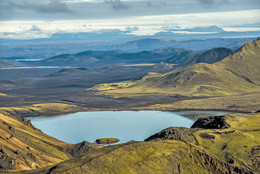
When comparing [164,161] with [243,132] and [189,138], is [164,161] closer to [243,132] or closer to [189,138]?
[189,138]

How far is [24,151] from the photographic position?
169750 millimetres

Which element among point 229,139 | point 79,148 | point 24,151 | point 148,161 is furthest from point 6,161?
point 229,139

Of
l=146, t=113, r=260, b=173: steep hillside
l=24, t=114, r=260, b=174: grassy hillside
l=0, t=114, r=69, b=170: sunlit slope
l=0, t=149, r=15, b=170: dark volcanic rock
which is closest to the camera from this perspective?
l=24, t=114, r=260, b=174: grassy hillside

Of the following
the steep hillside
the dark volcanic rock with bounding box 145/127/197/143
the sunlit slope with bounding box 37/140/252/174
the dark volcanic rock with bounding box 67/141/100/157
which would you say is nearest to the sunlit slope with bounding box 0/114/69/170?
the dark volcanic rock with bounding box 67/141/100/157

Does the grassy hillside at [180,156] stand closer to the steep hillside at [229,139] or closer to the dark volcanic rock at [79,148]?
the steep hillside at [229,139]

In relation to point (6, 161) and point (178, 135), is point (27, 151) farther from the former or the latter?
point (178, 135)

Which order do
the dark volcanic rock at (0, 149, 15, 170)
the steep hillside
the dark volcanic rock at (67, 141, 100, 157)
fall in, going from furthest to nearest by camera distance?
the dark volcanic rock at (67, 141, 100, 157) < the steep hillside < the dark volcanic rock at (0, 149, 15, 170)

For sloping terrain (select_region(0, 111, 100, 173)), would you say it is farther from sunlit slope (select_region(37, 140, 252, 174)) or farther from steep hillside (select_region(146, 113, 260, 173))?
steep hillside (select_region(146, 113, 260, 173))

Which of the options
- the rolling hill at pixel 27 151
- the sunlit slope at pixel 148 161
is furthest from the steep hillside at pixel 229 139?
the rolling hill at pixel 27 151

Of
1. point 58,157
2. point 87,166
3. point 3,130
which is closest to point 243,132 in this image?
point 58,157

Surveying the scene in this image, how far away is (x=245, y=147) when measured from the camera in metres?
161

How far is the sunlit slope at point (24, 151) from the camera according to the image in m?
147

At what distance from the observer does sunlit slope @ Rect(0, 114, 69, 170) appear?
482ft

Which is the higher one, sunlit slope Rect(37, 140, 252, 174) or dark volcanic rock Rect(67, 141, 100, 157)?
sunlit slope Rect(37, 140, 252, 174)
